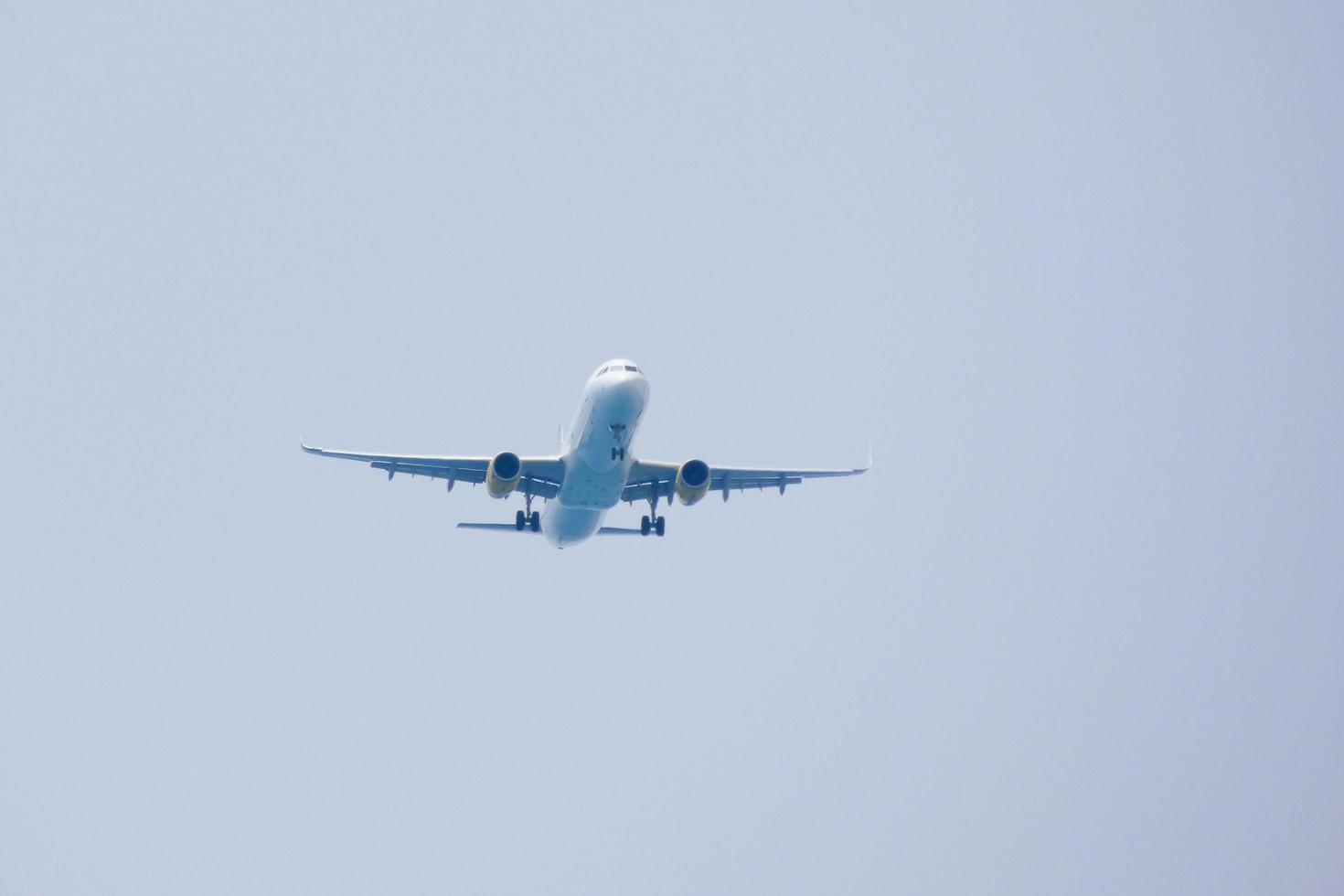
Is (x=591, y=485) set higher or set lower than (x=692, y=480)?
lower

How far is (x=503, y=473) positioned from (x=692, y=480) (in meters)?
5.51

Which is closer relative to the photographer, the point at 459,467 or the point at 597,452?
the point at 597,452

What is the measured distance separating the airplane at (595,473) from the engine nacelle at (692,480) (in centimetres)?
3

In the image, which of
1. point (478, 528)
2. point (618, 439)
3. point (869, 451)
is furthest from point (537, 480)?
point (869, 451)

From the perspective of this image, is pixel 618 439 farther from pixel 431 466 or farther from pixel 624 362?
pixel 431 466

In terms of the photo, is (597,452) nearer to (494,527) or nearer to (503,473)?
(503,473)

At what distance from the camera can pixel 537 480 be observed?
5109 centimetres

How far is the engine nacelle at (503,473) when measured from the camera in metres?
48.1

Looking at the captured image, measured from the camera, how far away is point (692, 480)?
49062mm

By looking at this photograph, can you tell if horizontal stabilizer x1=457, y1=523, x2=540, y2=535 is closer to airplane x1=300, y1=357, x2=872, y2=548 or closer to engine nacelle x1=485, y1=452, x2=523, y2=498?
airplane x1=300, y1=357, x2=872, y2=548

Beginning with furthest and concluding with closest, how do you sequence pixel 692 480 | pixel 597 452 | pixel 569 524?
pixel 569 524
pixel 692 480
pixel 597 452

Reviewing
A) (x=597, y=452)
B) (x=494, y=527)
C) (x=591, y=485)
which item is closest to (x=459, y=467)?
(x=494, y=527)

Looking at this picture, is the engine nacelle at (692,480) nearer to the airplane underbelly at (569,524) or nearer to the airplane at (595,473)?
the airplane at (595,473)

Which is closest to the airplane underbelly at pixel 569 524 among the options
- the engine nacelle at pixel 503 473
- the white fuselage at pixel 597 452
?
the white fuselage at pixel 597 452
